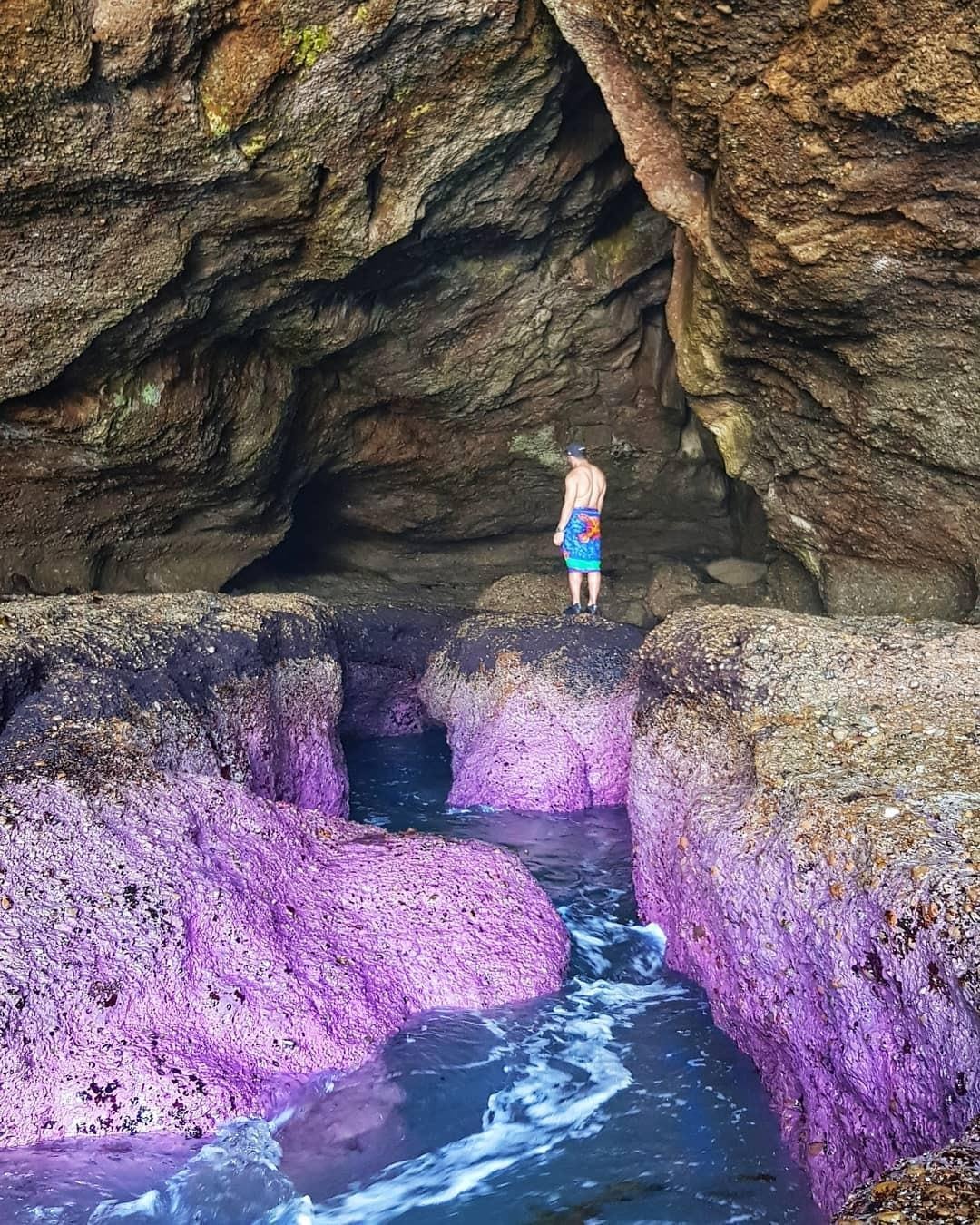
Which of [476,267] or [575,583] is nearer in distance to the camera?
[476,267]

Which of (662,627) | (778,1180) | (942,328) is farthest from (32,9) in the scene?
(778,1180)

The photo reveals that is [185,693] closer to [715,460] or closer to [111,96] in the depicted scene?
[111,96]

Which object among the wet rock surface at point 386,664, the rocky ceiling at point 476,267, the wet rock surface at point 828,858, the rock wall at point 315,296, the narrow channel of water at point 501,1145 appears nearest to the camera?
the wet rock surface at point 828,858

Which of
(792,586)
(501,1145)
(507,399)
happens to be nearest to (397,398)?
(507,399)

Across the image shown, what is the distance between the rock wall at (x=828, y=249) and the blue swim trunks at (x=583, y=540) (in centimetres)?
137

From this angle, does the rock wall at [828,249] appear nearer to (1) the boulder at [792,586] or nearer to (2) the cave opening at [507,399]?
(1) the boulder at [792,586]

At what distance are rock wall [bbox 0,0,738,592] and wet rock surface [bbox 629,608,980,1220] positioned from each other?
3.31 m

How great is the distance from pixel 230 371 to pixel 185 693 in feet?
9.92

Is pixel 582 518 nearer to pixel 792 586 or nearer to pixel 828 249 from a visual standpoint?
pixel 792 586

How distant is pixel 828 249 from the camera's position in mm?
5859

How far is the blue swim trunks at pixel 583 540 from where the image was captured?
9.05 m

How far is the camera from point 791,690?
5.11 meters

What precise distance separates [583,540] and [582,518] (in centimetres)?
18

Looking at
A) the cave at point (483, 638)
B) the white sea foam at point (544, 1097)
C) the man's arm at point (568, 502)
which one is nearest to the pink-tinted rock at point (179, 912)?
the cave at point (483, 638)
